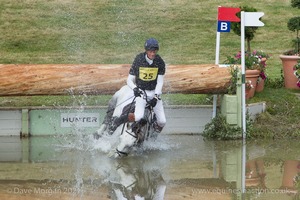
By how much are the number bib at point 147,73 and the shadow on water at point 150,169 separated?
1.06 meters

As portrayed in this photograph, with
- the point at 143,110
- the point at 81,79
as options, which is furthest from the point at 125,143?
the point at 81,79

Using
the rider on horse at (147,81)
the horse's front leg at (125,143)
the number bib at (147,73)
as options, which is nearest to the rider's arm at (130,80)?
the rider on horse at (147,81)

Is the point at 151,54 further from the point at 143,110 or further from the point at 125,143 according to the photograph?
the point at 125,143

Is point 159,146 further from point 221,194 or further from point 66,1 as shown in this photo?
point 66,1

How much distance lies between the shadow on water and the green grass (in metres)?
4.69

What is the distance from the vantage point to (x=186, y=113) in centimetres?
1405

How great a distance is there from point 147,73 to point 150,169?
66.9 inches

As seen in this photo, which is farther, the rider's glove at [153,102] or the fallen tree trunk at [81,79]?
the fallen tree trunk at [81,79]

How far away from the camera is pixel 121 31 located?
2123 centimetres

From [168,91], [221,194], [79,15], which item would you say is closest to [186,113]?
[168,91]

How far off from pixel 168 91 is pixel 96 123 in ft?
4.41

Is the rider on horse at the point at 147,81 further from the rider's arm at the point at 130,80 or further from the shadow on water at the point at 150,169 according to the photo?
the shadow on water at the point at 150,169

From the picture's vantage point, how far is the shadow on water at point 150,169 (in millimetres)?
10000

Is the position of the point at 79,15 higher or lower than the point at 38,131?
higher
